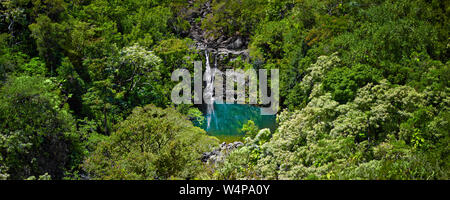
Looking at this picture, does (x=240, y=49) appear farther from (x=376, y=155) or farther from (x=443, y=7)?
(x=376, y=155)

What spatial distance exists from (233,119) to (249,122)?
15.5 metres

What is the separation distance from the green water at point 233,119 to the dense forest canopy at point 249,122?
2.71 m

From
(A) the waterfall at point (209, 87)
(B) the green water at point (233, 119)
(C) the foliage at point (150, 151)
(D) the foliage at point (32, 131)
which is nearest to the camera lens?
(C) the foliage at point (150, 151)

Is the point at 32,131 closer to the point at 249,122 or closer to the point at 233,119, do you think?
the point at 249,122

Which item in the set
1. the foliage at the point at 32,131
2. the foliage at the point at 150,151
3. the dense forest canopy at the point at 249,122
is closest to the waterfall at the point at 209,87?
the dense forest canopy at the point at 249,122

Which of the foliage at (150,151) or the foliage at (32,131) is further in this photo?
the foliage at (32,131)

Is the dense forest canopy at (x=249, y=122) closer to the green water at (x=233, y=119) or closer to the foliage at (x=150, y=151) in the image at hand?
the foliage at (x=150, y=151)

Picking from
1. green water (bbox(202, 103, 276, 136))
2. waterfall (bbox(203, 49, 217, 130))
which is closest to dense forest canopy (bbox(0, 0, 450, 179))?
green water (bbox(202, 103, 276, 136))

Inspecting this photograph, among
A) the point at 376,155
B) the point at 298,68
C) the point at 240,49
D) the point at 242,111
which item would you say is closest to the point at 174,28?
the point at 240,49

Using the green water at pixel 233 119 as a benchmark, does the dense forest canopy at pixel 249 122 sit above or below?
above

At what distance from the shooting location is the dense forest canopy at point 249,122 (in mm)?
13406

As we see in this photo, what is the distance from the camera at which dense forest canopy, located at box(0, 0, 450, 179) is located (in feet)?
44.0

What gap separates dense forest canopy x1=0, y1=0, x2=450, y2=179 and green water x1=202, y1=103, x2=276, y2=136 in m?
2.71

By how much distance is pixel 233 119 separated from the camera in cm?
3406
